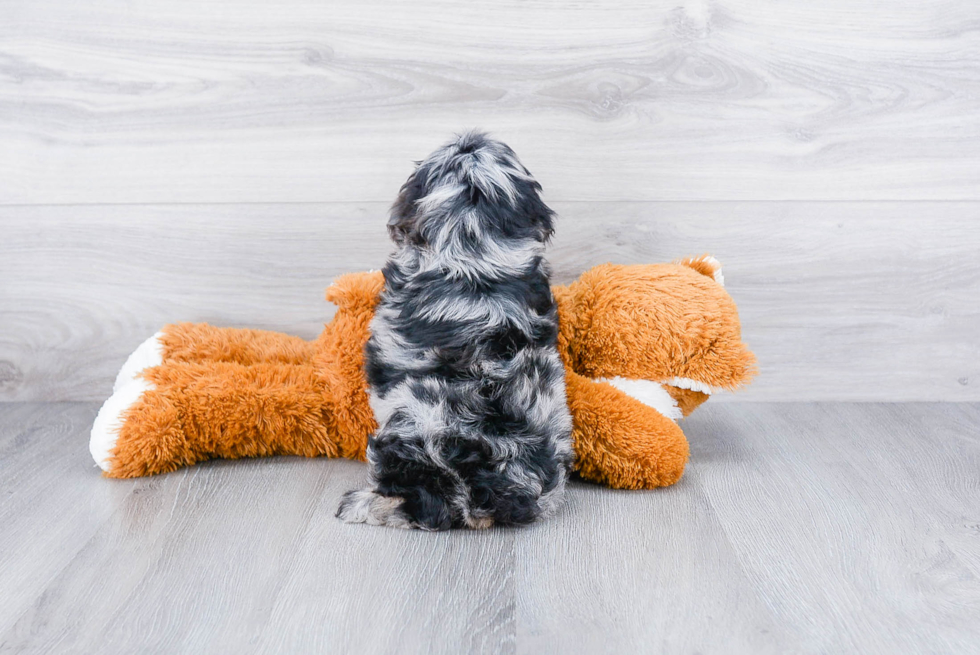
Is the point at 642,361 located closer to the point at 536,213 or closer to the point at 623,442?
the point at 623,442

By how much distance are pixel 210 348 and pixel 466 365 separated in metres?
0.46

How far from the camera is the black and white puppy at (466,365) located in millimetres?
849

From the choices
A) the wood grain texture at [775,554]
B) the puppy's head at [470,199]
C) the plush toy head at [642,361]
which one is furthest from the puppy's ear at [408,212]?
the wood grain texture at [775,554]

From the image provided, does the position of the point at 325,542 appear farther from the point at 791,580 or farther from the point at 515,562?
the point at 791,580

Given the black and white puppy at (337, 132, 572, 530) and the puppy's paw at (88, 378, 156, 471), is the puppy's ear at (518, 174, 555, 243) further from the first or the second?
the puppy's paw at (88, 378, 156, 471)

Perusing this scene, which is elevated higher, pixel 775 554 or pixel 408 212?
pixel 408 212

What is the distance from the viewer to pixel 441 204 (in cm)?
88

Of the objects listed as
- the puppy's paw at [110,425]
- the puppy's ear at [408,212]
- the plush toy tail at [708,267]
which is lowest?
the puppy's paw at [110,425]

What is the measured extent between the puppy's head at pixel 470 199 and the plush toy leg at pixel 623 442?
0.73 feet

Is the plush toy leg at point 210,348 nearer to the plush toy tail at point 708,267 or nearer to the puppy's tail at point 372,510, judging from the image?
the puppy's tail at point 372,510

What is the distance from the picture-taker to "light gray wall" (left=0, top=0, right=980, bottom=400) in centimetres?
119

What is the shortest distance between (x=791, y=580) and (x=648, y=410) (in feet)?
0.88

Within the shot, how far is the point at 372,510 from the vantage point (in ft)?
2.86

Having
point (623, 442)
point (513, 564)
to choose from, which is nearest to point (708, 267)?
point (623, 442)
